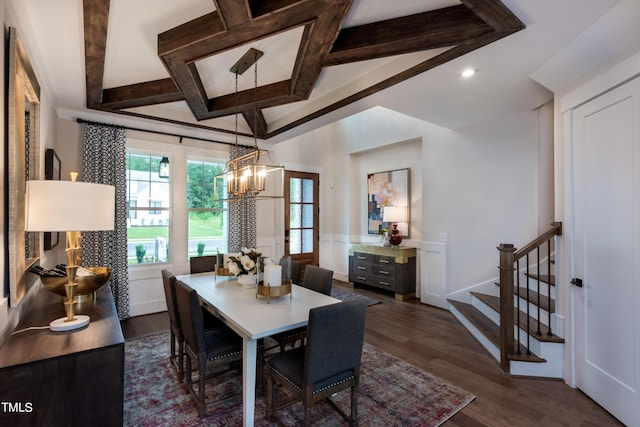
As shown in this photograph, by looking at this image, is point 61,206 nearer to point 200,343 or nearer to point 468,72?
point 200,343

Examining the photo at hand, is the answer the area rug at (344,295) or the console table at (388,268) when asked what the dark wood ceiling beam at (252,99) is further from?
the area rug at (344,295)

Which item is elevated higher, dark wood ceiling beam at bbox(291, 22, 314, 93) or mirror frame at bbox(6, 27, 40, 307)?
dark wood ceiling beam at bbox(291, 22, 314, 93)

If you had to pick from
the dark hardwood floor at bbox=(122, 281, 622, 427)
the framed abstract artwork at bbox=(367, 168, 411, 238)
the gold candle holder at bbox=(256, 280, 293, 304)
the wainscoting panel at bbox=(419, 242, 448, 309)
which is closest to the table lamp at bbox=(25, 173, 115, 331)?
the gold candle holder at bbox=(256, 280, 293, 304)

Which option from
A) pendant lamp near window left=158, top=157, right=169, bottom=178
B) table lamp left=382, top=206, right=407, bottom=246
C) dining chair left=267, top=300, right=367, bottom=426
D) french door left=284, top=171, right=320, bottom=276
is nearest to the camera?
dining chair left=267, top=300, right=367, bottom=426

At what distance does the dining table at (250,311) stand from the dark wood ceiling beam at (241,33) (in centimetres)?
201

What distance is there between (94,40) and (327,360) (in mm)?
2830

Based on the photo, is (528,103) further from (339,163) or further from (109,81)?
(109,81)

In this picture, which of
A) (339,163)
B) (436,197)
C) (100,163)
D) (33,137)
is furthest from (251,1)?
(339,163)

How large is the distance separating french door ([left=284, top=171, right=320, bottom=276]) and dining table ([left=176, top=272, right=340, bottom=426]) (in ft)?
10.3

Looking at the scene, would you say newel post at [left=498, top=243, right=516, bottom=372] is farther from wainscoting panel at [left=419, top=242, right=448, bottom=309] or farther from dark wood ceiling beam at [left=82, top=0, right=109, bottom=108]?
dark wood ceiling beam at [left=82, top=0, right=109, bottom=108]

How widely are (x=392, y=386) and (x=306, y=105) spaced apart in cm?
334

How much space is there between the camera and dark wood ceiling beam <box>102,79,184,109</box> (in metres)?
3.34

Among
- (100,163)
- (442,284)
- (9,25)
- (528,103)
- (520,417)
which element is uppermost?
(528,103)

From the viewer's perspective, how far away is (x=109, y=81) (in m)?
3.33
